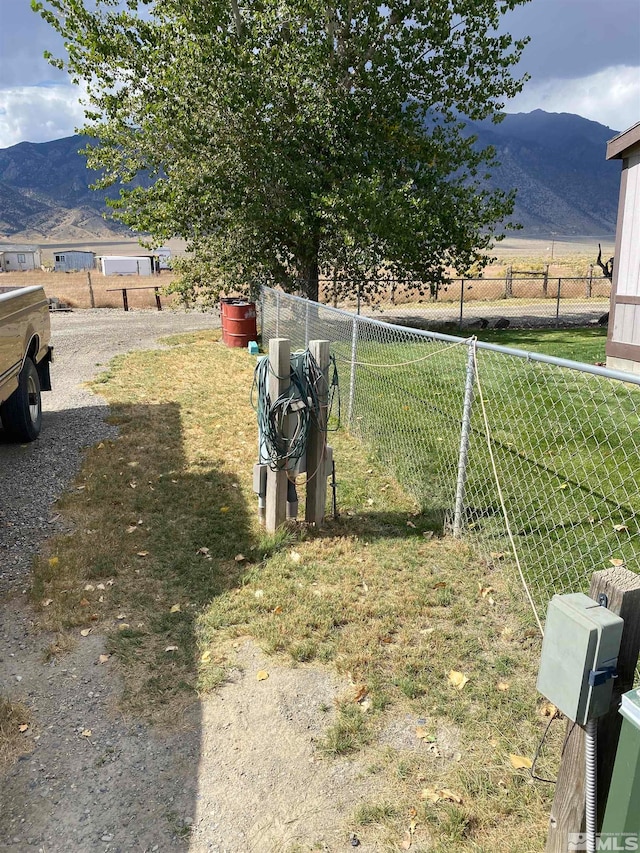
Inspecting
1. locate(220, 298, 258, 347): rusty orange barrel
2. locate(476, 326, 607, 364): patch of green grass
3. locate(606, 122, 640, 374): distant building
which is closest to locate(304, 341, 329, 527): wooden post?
locate(606, 122, 640, 374): distant building

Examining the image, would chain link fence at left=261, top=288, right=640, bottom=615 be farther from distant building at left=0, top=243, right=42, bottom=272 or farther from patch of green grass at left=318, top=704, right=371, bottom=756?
distant building at left=0, top=243, right=42, bottom=272

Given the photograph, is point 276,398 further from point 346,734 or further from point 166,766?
point 166,766

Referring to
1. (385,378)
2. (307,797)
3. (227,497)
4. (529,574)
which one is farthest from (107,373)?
(307,797)

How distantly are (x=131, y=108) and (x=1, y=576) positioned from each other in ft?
46.6

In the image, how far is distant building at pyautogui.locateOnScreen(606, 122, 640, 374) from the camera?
10.2 m

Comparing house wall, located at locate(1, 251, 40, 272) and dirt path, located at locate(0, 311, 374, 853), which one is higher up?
house wall, located at locate(1, 251, 40, 272)

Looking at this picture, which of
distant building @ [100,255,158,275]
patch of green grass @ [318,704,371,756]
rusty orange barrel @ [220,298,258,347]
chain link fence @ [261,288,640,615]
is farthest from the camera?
distant building @ [100,255,158,275]

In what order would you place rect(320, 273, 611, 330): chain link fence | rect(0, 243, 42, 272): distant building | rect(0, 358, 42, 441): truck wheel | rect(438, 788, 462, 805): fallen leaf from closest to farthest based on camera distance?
rect(438, 788, 462, 805): fallen leaf < rect(0, 358, 42, 441): truck wheel < rect(320, 273, 611, 330): chain link fence < rect(0, 243, 42, 272): distant building

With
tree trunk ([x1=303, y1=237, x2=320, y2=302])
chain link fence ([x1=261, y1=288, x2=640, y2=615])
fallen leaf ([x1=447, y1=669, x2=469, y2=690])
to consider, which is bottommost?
fallen leaf ([x1=447, y1=669, x2=469, y2=690])

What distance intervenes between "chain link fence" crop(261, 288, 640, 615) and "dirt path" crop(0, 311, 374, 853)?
1.80 meters

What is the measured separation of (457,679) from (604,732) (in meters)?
1.42

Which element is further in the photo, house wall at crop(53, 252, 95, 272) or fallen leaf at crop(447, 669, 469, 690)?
house wall at crop(53, 252, 95, 272)

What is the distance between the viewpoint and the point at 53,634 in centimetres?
376

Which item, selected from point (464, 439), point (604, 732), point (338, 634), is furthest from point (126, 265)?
point (604, 732)
